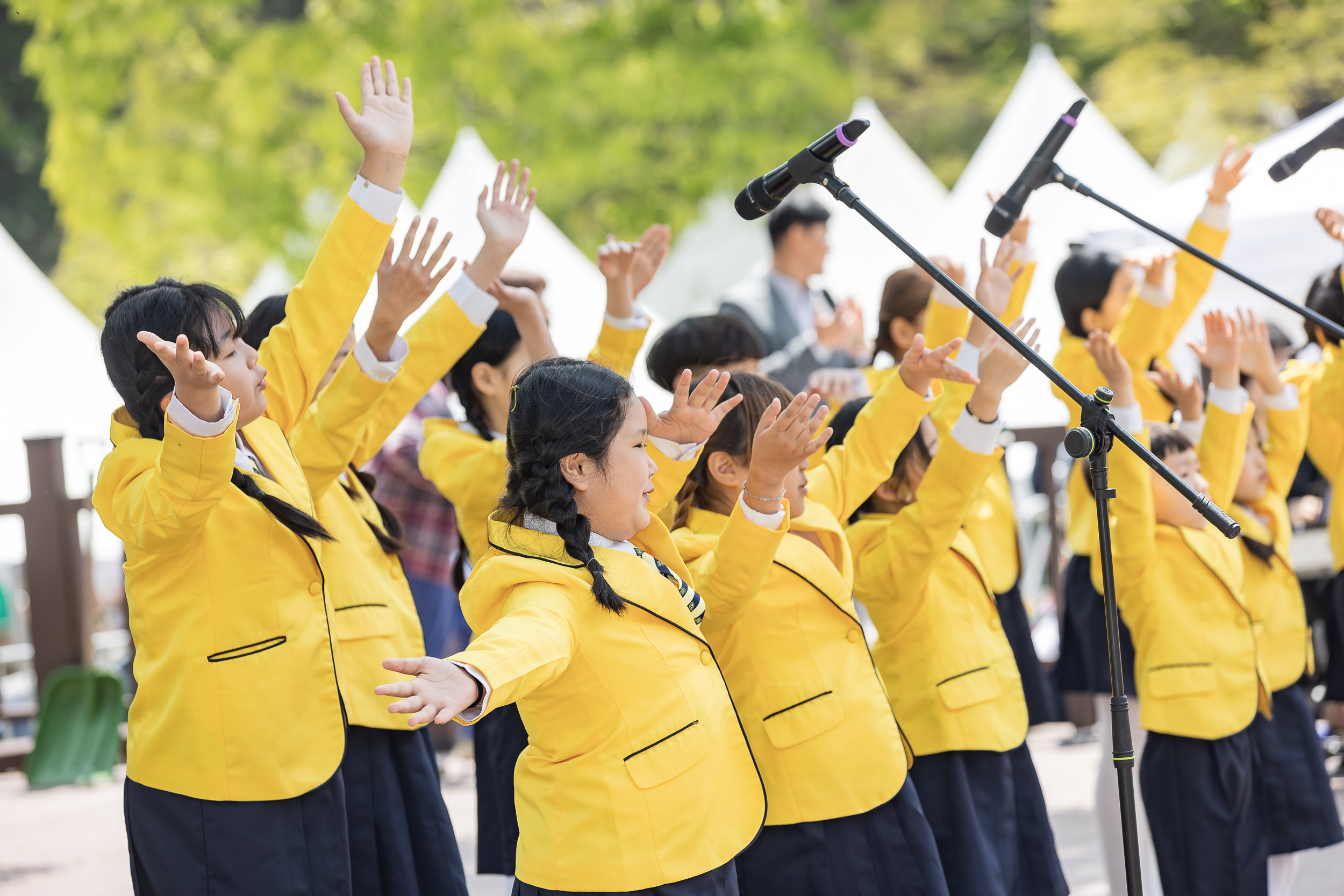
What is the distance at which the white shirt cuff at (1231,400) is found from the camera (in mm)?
3377

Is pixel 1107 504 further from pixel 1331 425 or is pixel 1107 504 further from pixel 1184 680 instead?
pixel 1331 425

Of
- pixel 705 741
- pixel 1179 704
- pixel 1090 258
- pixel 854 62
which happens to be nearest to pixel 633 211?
pixel 854 62

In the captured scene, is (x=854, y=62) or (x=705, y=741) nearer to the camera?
(x=705, y=741)

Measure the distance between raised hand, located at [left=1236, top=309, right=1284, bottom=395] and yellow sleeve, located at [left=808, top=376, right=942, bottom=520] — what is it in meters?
1.00

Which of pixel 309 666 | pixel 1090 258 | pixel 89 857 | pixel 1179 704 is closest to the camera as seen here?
pixel 309 666

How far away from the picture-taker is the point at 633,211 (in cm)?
1345

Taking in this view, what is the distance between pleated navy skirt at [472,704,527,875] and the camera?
3.17 metres

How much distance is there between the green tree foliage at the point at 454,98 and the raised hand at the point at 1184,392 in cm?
829

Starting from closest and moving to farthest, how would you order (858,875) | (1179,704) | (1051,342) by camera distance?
(858,875)
(1179,704)
(1051,342)

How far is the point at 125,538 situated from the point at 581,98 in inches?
413

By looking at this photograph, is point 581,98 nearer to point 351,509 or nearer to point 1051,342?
point 1051,342

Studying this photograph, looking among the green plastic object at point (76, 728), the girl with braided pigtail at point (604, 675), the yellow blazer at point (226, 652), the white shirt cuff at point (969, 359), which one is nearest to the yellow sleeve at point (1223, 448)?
the white shirt cuff at point (969, 359)

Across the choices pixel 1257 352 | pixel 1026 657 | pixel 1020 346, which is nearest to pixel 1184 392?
pixel 1257 352

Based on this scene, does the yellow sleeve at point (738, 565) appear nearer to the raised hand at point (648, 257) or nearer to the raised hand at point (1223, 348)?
the raised hand at point (648, 257)
